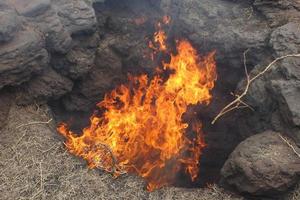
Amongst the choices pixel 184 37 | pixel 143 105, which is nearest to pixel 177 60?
pixel 184 37

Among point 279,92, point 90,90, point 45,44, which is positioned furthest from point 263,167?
point 45,44

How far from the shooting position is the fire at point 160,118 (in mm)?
6793

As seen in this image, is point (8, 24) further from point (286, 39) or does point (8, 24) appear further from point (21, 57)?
point (286, 39)

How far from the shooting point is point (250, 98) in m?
6.45

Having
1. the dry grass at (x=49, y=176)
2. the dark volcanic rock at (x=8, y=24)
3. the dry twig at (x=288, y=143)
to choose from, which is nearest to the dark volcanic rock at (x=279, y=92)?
the dry twig at (x=288, y=143)

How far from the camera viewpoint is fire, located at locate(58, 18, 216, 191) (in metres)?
6.79

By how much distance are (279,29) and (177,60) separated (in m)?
2.01

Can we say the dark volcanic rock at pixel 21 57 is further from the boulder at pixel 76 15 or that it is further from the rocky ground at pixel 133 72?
the boulder at pixel 76 15

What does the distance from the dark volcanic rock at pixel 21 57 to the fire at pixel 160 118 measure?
120 cm

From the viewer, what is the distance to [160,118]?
7.15 metres

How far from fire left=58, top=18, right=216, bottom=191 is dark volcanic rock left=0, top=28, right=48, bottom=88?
1.20m

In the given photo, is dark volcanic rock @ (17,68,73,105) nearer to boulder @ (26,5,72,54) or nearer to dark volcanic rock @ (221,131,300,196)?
boulder @ (26,5,72,54)

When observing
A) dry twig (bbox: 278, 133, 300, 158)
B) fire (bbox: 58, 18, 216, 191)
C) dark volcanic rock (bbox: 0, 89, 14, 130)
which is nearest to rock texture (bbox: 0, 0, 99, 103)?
dark volcanic rock (bbox: 0, 89, 14, 130)

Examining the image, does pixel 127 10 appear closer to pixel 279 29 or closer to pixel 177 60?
pixel 177 60
